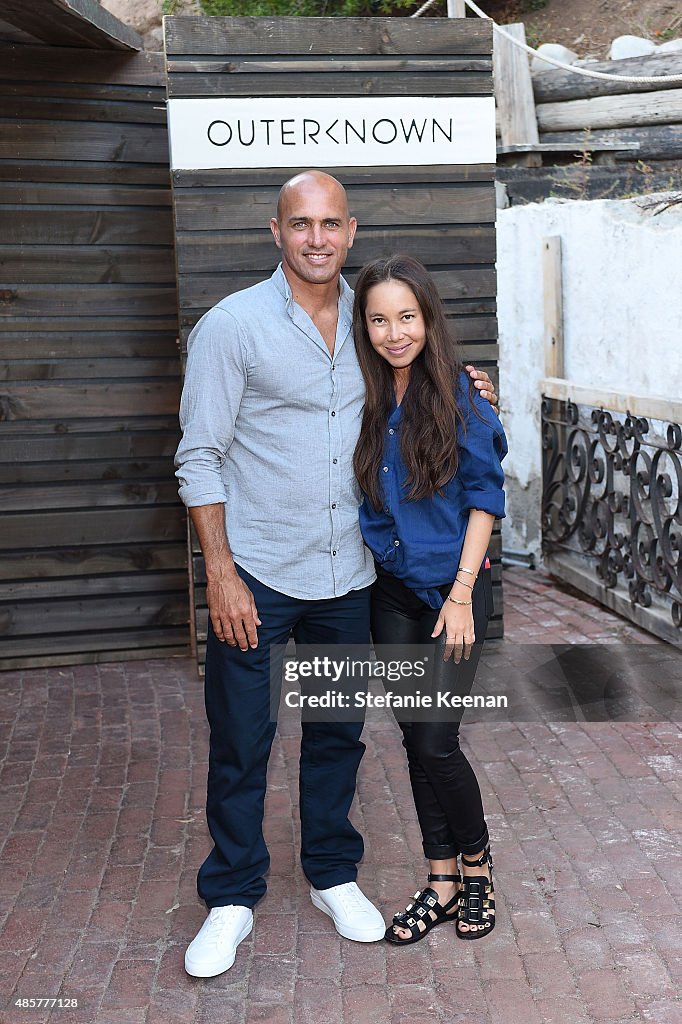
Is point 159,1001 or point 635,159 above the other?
point 635,159

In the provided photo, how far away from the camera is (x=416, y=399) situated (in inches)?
122

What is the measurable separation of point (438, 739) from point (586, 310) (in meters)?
4.58

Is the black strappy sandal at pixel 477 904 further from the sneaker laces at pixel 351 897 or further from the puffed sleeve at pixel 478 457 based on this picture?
the puffed sleeve at pixel 478 457

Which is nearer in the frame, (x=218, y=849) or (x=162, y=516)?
(x=218, y=849)

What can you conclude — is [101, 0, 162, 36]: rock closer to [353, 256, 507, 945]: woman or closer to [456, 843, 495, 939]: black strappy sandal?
[353, 256, 507, 945]: woman

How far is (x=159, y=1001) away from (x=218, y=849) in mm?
439

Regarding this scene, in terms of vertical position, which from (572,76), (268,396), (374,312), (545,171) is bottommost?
(268,396)

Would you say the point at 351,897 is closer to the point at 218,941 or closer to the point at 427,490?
the point at 218,941

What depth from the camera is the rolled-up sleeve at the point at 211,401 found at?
3.05 metres

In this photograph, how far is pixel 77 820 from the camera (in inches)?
166

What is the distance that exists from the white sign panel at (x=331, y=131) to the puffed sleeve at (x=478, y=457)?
103 inches

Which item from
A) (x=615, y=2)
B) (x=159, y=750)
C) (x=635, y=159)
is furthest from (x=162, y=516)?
(x=615, y=2)

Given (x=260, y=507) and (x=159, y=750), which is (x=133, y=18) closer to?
(x=159, y=750)

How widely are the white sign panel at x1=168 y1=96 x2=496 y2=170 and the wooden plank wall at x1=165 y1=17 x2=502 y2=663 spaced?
0.04 meters
